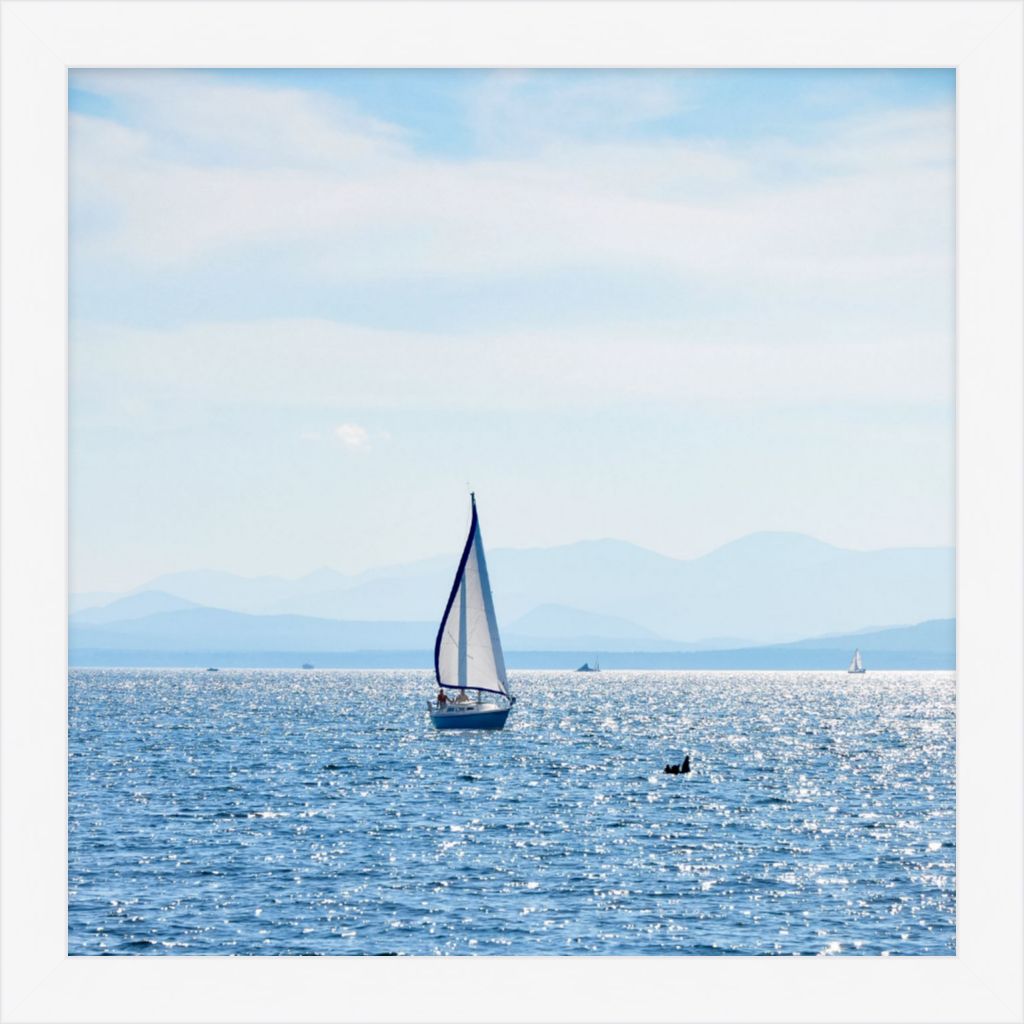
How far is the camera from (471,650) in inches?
2152

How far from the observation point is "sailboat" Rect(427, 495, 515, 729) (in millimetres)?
52906

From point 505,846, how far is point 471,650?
85.4 feet

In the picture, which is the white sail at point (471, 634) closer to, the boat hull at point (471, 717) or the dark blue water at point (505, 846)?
the boat hull at point (471, 717)

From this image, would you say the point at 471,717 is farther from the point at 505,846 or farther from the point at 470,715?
the point at 505,846

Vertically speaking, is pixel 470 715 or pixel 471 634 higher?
pixel 471 634

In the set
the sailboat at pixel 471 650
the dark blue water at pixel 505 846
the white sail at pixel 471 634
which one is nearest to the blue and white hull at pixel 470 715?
the sailboat at pixel 471 650

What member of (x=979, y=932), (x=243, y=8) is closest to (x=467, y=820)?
(x=979, y=932)

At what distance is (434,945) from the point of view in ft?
62.7

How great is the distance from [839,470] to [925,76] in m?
92.2

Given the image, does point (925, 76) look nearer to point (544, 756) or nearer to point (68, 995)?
point (68, 995)

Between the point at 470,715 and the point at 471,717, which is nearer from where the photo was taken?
the point at 470,715

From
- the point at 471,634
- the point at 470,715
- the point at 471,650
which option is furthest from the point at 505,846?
the point at 470,715

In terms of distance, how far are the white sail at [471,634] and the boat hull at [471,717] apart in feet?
2.97

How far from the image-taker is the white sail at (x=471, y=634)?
173 feet
